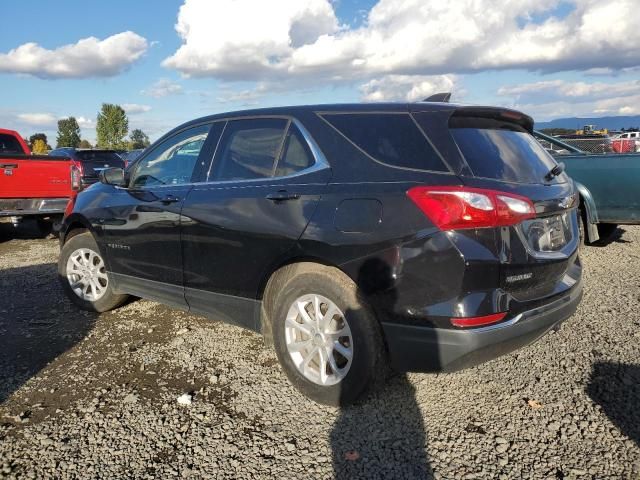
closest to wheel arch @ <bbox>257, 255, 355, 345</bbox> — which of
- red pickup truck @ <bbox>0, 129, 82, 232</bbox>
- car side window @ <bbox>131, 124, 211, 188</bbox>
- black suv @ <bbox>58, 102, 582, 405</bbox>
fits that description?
black suv @ <bbox>58, 102, 582, 405</bbox>

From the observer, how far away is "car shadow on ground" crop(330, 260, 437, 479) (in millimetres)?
2615

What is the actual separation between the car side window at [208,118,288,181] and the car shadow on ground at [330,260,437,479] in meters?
1.13

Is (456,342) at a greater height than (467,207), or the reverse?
(467,207)

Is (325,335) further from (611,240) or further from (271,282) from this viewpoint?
(611,240)

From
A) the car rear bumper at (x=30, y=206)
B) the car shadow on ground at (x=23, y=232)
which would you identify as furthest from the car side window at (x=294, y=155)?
the car shadow on ground at (x=23, y=232)

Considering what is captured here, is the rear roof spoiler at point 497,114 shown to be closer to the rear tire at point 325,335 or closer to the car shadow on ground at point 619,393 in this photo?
the rear tire at point 325,335

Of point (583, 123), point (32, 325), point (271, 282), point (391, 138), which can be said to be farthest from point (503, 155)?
point (583, 123)

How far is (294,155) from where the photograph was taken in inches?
136

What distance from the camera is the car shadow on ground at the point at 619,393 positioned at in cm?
295

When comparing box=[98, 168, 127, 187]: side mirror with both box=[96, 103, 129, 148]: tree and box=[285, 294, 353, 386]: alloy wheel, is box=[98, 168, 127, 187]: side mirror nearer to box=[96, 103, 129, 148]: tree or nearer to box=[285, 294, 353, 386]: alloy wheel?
box=[285, 294, 353, 386]: alloy wheel

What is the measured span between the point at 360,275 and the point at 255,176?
1.13 meters

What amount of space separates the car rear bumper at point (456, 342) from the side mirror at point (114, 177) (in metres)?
2.87

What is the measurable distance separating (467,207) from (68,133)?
10638 cm

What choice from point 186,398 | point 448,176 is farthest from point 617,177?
point 186,398
